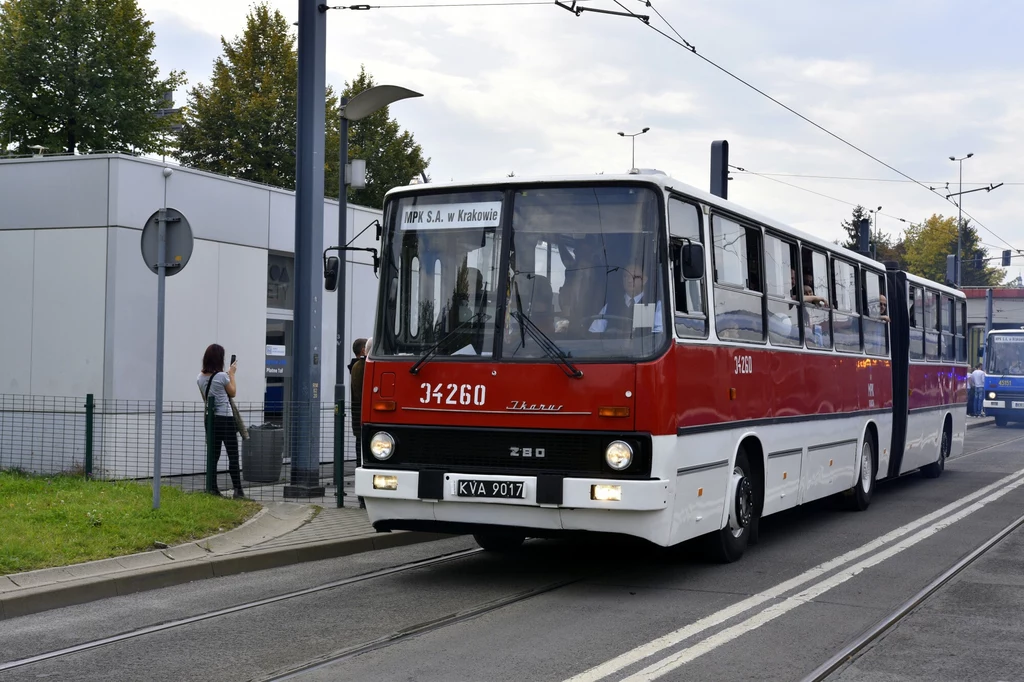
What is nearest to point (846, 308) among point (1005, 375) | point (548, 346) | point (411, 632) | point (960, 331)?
point (548, 346)

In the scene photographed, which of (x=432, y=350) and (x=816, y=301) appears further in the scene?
(x=816, y=301)

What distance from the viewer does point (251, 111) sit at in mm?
44625

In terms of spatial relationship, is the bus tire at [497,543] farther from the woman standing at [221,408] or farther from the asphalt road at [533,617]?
the woman standing at [221,408]

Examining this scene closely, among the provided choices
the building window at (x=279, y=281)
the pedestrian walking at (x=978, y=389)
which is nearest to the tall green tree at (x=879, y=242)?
the pedestrian walking at (x=978, y=389)

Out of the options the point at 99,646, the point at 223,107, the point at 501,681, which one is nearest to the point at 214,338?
the point at 99,646

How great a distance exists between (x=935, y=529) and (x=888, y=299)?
452 centimetres

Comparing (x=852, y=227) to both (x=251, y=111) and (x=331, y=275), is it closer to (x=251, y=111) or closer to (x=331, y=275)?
(x=251, y=111)

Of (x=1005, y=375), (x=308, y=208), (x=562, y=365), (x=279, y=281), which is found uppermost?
(x=308, y=208)

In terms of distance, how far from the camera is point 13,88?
35.8 metres

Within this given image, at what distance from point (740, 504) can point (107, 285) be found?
30.7ft

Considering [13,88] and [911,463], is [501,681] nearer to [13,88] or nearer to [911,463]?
[911,463]

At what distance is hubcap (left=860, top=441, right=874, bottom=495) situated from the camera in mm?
14519

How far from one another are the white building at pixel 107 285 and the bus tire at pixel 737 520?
7249 mm

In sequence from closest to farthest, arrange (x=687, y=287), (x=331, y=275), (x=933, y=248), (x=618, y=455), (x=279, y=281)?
(x=618, y=455)
(x=687, y=287)
(x=331, y=275)
(x=279, y=281)
(x=933, y=248)
